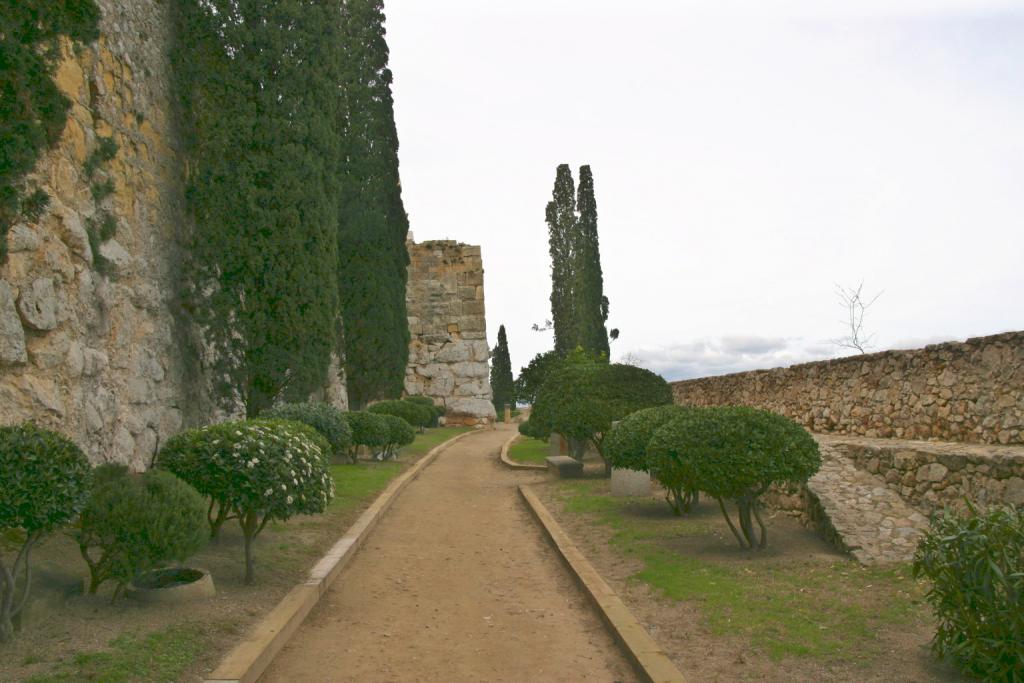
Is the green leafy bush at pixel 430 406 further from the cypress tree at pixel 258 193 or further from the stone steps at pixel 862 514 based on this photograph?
the stone steps at pixel 862 514

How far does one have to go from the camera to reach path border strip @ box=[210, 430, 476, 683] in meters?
4.90

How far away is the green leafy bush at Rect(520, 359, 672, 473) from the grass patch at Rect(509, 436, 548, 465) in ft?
12.1

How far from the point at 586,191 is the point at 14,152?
3234 cm

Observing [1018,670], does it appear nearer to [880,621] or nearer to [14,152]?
[880,621]

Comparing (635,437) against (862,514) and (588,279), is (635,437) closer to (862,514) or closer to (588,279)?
(862,514)

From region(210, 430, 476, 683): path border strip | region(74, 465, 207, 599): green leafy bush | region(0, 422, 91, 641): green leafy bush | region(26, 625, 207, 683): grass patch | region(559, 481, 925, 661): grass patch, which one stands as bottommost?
region(559, 481, 925, 661): grass patch

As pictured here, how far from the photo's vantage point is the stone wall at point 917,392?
852cm

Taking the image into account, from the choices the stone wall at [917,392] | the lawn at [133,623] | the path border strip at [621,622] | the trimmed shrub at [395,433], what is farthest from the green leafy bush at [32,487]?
the trimmed shrub at [395,433]

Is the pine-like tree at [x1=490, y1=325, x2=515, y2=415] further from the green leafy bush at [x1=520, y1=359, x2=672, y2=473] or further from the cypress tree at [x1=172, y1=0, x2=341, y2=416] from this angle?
the cypress tree at [x1=172, y1=0, x2=341, y2=416]

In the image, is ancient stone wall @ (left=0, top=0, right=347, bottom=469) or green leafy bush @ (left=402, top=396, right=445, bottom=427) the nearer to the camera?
ancient stone wall @ (left=0, top=0, right=347, bottom=469)

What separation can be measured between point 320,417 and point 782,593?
31.0ft

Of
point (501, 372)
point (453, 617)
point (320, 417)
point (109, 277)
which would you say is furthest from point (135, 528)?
point (501, 372)

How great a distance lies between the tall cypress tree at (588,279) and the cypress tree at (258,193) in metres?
22.3

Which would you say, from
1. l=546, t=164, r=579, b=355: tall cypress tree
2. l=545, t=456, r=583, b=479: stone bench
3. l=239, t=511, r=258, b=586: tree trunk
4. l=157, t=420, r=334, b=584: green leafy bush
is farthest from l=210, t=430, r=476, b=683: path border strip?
l=546, t=164, r=579, b=355: tall cypress tree
